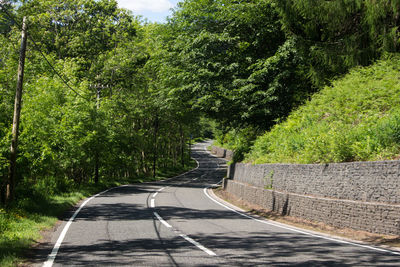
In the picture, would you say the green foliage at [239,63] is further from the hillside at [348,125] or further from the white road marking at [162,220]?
the white road marking at [162,220]

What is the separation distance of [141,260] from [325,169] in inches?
274

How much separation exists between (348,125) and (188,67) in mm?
14326

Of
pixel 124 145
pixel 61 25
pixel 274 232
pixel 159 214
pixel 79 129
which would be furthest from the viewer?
pixel 61 25

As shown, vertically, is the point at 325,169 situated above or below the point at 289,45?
below

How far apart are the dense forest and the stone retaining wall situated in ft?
2.43

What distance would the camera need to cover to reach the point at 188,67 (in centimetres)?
2434

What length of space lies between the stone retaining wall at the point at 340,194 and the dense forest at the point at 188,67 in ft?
2.43

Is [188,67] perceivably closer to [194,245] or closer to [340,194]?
[340,194]

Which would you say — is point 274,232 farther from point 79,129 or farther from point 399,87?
point 79,129

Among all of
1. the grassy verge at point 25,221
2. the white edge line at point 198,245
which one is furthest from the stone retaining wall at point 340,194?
the grassy verge at point 25,221

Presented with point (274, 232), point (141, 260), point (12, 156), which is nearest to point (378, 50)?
point (274, 232)

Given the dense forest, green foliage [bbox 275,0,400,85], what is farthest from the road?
green foliage [bbox 275,0,400,85]

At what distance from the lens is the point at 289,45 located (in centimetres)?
1983

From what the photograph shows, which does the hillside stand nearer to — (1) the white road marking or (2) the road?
(2) the road
